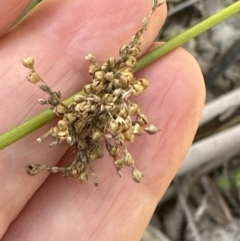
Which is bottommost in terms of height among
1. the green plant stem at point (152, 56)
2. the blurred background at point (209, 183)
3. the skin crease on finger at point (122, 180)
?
the blurred background at point (209, 183)

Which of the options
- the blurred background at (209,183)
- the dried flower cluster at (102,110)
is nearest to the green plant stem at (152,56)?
the dried flower cluster at (102,110)

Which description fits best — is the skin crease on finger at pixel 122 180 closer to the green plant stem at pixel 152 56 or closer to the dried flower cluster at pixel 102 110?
the green plant stem at pixel 152 56

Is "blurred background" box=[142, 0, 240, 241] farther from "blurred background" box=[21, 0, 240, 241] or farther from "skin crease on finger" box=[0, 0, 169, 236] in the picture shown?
"skin crease on finger" box=[0, 0, 169, 236]

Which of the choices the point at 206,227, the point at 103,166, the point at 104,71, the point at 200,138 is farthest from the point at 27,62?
the point at 206,227

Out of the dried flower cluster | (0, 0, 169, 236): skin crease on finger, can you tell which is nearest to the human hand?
(0, 0, 169, 236): skin crease on finger

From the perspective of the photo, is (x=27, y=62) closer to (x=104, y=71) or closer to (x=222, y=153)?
(x=104, y=71)

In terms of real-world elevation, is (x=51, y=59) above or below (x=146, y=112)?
above
